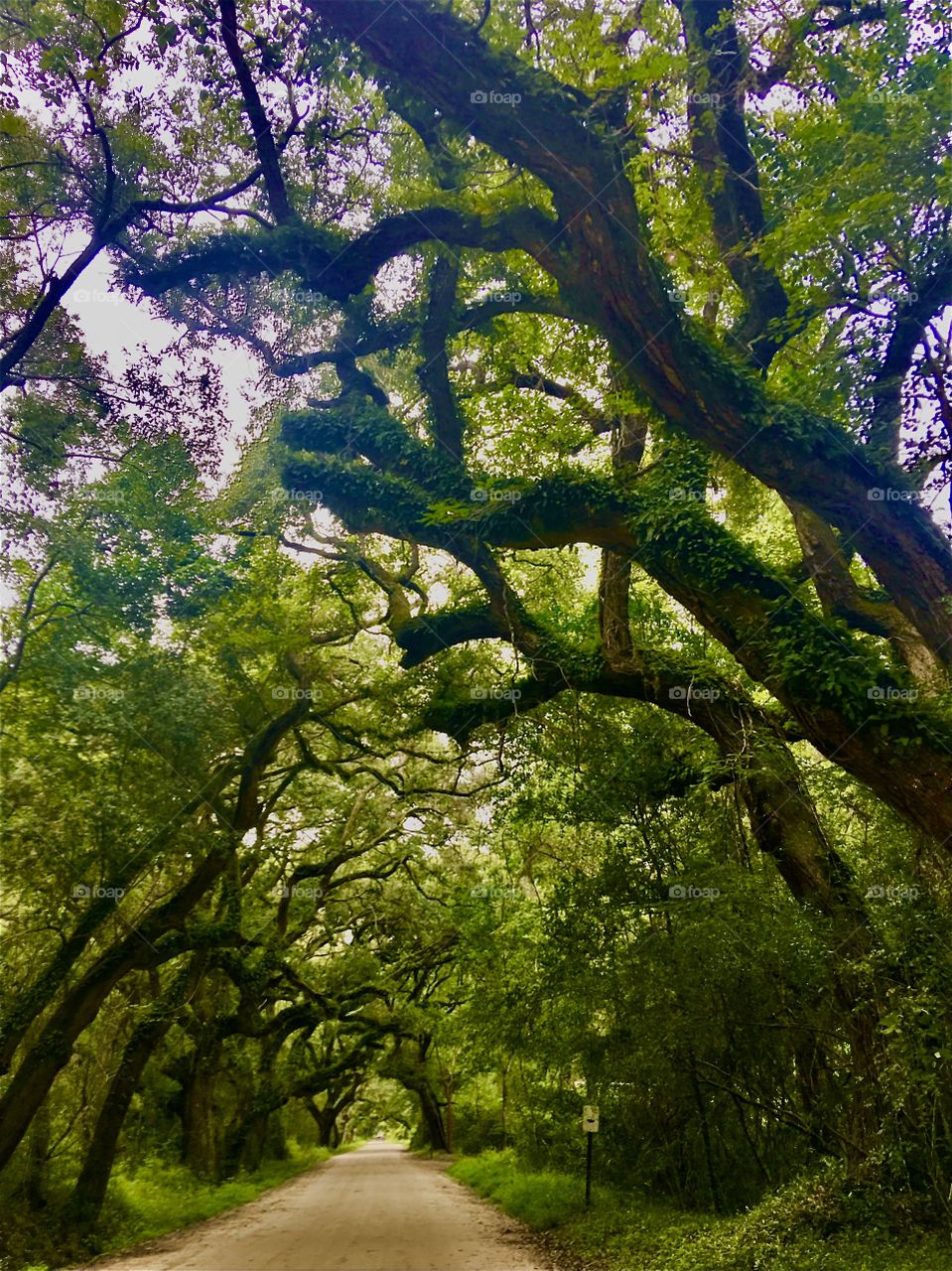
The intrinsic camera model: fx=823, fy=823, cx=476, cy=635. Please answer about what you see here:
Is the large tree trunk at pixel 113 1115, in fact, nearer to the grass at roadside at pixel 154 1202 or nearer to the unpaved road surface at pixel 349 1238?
the grass at roadside at pixel 154 1202

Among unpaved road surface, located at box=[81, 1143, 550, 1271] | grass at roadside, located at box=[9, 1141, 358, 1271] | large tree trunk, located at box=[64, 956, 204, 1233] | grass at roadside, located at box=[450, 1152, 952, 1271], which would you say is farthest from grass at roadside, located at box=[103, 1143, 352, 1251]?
grass at roadside, located at box=[450, 1152, 952, 1271]

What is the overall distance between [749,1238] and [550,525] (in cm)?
627

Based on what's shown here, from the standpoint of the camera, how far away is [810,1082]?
8.66 metres

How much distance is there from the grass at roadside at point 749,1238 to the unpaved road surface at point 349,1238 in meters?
0.80

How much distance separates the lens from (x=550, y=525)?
7.39 meters

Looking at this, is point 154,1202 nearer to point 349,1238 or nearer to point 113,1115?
point 113,1115

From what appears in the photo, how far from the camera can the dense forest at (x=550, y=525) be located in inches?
244

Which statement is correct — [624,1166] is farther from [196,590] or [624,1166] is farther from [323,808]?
[196,590]

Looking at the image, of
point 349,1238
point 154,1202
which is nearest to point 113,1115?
point 154,1202

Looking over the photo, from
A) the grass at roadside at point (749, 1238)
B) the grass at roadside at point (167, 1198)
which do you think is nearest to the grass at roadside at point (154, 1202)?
the grass at roadside at point (167, 1198)

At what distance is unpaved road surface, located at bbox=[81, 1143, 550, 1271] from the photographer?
8719 millimetres

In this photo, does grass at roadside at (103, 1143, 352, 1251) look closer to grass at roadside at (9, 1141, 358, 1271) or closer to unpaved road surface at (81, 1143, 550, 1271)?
grass at roadside at (9, 1141, 358, 1271)

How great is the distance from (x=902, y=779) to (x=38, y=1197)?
12508mm

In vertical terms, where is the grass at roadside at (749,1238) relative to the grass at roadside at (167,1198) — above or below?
above
